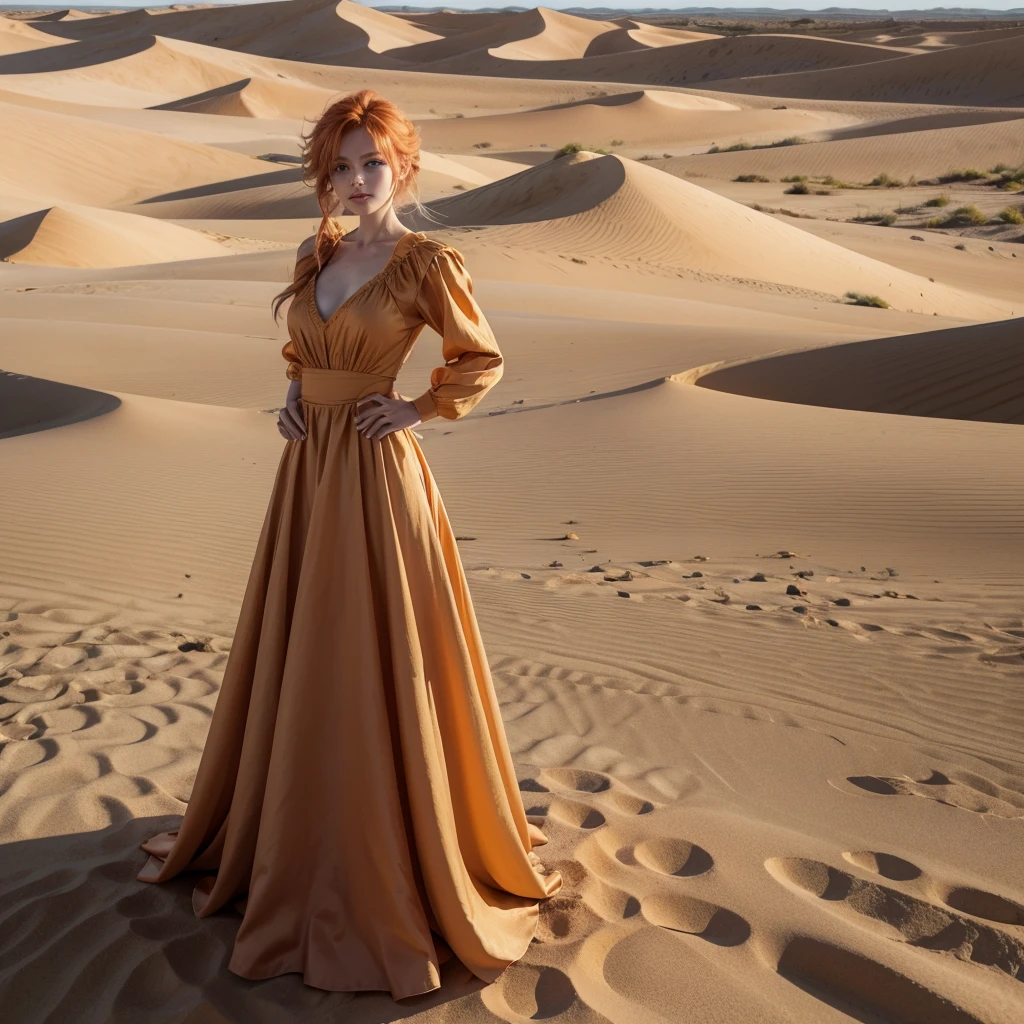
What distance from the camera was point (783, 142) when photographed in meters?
44.0

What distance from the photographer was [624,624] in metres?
5.59

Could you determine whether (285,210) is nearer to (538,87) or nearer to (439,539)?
(439,539)

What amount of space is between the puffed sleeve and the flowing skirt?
0.51 ft

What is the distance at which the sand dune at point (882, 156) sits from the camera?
38.0 m

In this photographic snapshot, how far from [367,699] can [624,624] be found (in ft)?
10.1

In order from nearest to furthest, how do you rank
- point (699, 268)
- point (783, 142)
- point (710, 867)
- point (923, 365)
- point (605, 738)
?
point (710, 867) < point (605, 738) < point (923, 365) < point (699, 268) < point (783, 142)

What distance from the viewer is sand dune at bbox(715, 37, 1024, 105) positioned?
190ft

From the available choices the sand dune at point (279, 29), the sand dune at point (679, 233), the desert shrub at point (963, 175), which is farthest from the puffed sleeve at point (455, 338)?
the sand dune at point (279, 29)

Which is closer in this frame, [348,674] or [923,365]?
[348,674]

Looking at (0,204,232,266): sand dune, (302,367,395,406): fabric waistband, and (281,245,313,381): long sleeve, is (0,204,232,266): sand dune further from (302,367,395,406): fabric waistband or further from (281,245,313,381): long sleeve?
(302,367,395,406): fabric waistband

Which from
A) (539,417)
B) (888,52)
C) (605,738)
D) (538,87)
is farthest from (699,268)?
(888,52)

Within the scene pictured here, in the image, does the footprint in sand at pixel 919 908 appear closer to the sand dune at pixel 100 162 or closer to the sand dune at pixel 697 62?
the sand dune at pixel 100 162

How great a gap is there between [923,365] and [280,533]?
33.6 feet

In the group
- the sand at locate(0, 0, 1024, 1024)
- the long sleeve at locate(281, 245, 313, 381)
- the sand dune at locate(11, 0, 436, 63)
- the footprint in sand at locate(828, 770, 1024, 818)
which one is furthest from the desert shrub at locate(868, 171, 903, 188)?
the sand dune at locate(11, 0, 436, 63)
